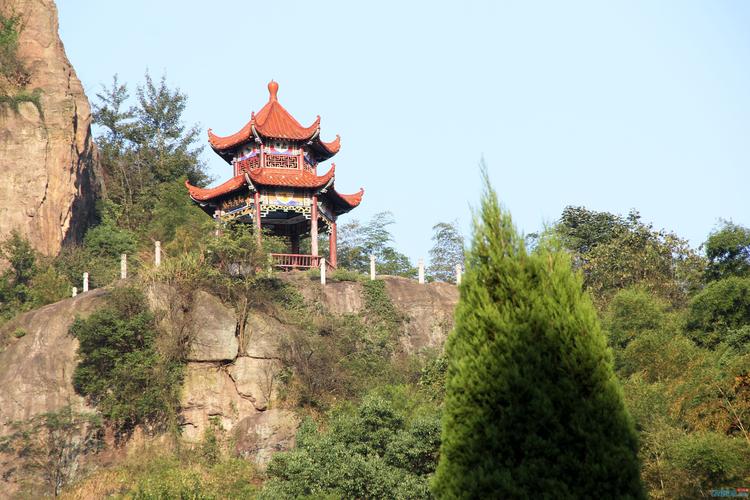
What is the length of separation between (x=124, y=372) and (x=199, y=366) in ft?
6.27

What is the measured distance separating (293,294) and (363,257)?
17.0 meters

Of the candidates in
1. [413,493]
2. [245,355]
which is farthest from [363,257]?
[413,493]

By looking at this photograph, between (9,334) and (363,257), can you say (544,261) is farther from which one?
(363,257)

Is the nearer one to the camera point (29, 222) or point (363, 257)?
point (29, 222)

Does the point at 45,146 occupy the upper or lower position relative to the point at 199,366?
upper

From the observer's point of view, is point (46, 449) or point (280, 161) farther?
point (280, 161)

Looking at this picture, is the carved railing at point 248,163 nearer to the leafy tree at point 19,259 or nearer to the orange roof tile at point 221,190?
the orange roof tile at point 221,190

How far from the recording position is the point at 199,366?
23.2 meters

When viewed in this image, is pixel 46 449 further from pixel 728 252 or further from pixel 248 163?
pixel 728 252

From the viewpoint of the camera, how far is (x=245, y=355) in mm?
23547

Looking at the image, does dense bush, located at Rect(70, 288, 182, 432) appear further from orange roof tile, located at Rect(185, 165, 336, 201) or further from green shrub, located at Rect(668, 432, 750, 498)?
green shrub, located at Rect(668, 432, 750, 498)

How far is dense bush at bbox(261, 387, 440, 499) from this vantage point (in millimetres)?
15695

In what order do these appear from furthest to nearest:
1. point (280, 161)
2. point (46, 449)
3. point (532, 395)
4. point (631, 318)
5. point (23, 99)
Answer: point (23, 99) < point (280, 161) < point (631, 318) < point (46, 449) < point (532, 395)

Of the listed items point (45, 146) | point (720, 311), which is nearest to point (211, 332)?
point (45, 146)
